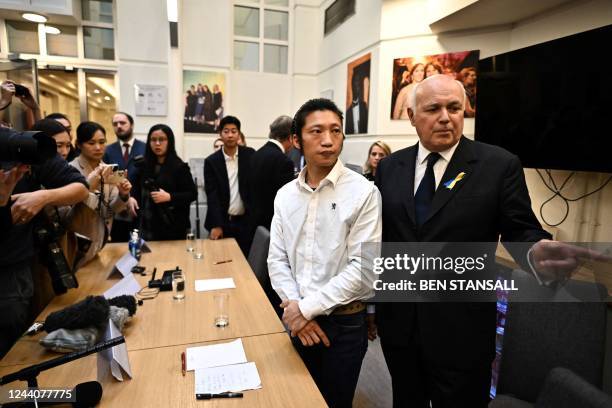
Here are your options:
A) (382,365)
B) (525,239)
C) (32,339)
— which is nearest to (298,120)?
(525,239)

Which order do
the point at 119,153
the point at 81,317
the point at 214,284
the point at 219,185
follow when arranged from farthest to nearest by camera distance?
the point at 119,153 < the point at 219,185 < the point at 214,284 < the point at 81,317

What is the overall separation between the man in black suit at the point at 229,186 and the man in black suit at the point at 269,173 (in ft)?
1.45

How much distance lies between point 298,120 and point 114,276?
1.53 metres

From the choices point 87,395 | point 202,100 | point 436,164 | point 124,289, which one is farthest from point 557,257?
point 202,100

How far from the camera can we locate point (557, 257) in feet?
3.55

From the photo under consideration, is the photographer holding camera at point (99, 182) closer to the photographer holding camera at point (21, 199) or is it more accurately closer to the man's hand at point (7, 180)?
the photographer holding camera at point (21, 199)

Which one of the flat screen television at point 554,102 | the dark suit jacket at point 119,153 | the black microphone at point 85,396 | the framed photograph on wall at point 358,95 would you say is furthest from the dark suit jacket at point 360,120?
the black microphone at point 85,396

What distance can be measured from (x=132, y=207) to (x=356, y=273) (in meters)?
2.19

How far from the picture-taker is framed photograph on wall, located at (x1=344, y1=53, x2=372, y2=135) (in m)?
4.02

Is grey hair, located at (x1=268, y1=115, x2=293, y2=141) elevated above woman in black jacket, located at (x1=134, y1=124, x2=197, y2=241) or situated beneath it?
elevated above

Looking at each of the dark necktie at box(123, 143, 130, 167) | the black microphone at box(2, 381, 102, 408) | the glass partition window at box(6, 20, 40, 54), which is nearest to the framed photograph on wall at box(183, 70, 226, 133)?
the dark necktie at box(123, 143, 130, 167)

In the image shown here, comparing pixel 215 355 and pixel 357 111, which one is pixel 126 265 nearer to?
pixel 215 355

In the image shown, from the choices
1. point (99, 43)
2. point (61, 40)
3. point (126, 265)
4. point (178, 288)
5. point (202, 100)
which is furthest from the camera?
point (202, 100)

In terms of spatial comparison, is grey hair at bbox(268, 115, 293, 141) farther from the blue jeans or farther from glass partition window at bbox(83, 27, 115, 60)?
glass partition window at bbox(83, 27, 115, 60)
